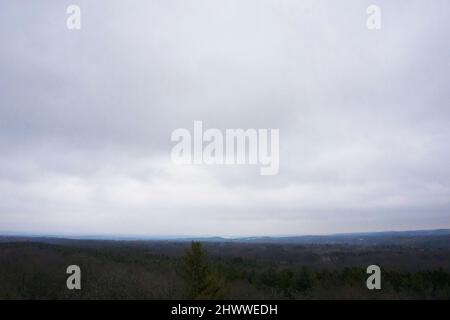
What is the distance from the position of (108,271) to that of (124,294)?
6.88 meters

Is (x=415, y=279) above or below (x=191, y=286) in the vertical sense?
below
